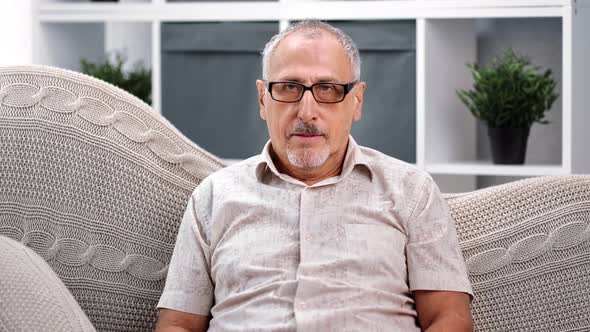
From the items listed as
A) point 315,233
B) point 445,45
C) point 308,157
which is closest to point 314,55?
point 308,157

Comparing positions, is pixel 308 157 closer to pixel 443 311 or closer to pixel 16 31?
pixel 443 311

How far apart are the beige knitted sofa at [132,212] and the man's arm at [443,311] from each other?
0.10 m

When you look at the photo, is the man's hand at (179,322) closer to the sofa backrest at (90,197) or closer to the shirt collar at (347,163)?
the sofa backrest at (90,197)

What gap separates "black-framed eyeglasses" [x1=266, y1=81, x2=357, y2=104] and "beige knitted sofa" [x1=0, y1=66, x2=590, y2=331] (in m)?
0.28

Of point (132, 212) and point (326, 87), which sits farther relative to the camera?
point (132, 212)

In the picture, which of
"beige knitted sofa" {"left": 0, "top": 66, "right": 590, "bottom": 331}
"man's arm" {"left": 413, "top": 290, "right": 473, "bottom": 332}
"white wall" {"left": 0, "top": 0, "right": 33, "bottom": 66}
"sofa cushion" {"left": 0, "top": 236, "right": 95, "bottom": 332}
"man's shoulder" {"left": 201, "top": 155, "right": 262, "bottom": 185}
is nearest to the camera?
"sofa cushion" {"left": 0, "top": 236, "right": 95, "bottom": 332}

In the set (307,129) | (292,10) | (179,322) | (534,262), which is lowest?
(179,322)

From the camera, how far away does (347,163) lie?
1.77 meters

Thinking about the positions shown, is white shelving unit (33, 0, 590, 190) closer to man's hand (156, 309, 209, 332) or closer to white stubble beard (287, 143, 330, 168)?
white stubble beard (287, 143, 330, 168)

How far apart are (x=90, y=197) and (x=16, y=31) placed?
151cm

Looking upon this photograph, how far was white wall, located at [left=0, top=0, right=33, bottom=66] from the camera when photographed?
311cm

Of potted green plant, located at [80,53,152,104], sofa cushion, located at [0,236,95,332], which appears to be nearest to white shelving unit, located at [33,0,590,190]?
potted green plant, located at [80,53,152,104]

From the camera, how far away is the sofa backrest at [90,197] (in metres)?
1.85

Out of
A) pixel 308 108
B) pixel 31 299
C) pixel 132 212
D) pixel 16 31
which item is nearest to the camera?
pixel 31 299
